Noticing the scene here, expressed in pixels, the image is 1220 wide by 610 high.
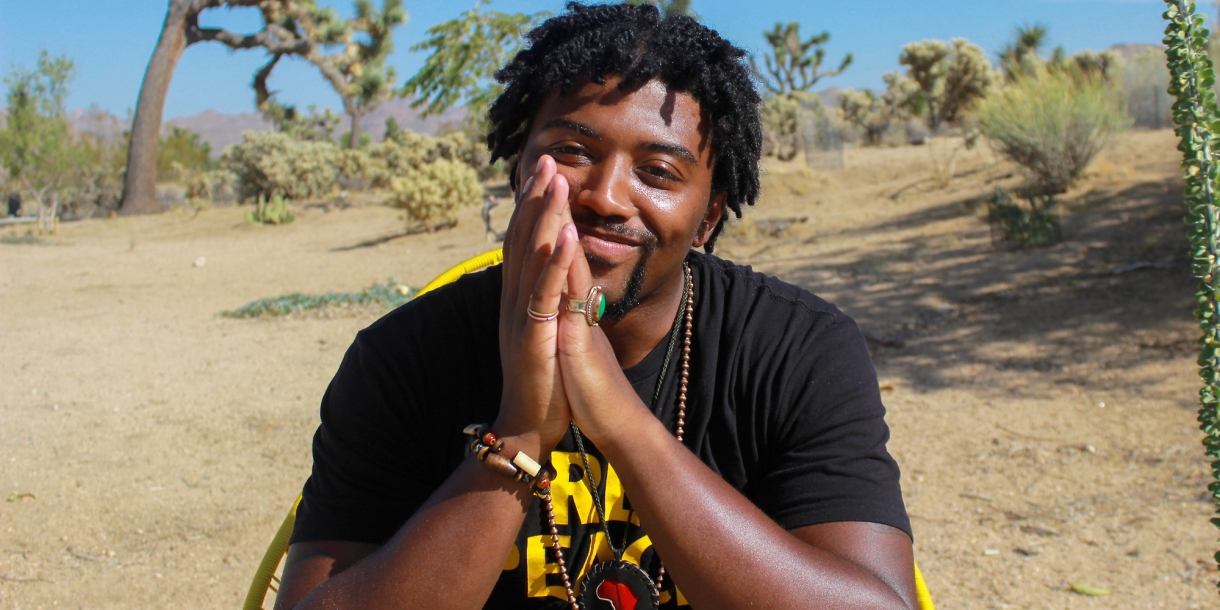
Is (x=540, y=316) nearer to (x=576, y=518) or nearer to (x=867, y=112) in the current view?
(x=576, y=518)

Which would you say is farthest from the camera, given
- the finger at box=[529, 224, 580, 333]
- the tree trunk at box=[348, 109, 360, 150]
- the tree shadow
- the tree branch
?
the tree trunk at box=[348, 109, 360, 150]

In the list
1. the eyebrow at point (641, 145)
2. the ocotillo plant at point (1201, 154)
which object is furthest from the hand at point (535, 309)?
the ocotillo plant at point (1201, 154)

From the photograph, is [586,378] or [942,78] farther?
[942,78]

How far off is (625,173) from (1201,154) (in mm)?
919

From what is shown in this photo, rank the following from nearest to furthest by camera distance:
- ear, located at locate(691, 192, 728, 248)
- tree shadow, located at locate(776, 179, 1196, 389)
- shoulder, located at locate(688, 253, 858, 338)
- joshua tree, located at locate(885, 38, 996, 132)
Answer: shoulder, located at locate(688, 253, 858, 338)
ear, located at locate(691, 192, 728, 248)
tree shadow, located at locate(776, 179, 1196, 389)
joshua tree, located at locate(885, 38, 996, 132)

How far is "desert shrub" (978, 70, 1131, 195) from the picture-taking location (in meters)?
10.6

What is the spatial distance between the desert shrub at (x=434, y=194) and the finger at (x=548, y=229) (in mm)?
13340

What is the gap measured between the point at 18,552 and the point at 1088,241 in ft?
25.8

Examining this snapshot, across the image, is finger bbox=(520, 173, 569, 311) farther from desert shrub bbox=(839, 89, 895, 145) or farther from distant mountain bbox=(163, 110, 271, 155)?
distant mountain bbox=(163, 110, 271, 155)

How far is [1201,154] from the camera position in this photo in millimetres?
1497

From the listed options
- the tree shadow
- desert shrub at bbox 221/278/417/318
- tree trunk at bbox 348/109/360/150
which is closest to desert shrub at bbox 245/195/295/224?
desert shrub at bbox 221/278/417/318

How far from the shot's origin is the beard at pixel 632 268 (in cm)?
170

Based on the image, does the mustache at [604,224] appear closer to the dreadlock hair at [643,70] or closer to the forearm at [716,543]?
the dreadlock hair at [643,70]

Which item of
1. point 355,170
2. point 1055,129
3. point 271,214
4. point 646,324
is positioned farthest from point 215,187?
point 646,324
